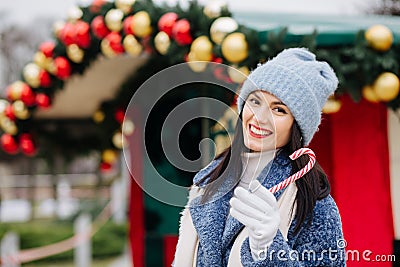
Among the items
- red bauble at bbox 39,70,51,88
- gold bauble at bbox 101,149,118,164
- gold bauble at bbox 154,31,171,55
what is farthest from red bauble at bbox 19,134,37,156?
gold bauble at bbox 154,31,171,55

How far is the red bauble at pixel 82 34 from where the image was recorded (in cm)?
450

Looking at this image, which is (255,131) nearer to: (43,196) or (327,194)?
(327,194)

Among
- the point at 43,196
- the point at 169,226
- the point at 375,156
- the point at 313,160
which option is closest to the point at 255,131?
the point at 313,160

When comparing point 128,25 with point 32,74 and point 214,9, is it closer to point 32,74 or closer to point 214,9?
point 214,9

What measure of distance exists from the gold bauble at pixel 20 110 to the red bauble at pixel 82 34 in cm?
107

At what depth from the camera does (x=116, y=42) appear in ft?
13.9

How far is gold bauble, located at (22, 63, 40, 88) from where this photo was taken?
5.05 m

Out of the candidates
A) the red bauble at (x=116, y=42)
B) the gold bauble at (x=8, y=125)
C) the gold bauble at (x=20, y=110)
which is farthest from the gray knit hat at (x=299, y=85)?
the gold bauble at (x=8, y=125)

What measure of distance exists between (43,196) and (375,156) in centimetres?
2344

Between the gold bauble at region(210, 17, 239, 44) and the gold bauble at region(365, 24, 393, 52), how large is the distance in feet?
2.48

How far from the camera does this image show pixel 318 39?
3.64 metres

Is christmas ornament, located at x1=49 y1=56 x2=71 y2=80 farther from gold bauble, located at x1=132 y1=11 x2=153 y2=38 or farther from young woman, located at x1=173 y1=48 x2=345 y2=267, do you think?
young woman, located at x1=173 y1=48 x2=345 y2=267

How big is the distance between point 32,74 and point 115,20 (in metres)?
1.15

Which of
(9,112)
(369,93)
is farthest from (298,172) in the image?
(9,112)
